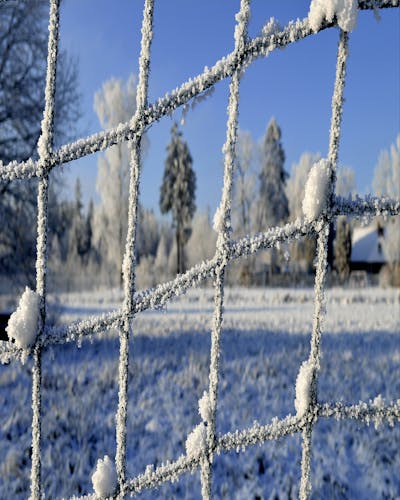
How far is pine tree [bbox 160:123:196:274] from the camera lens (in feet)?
70.3

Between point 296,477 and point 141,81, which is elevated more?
point 141,81

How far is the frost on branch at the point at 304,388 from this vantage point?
3.41 feet

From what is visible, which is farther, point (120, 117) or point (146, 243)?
point (146, 243)

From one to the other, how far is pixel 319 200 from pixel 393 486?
127 inches

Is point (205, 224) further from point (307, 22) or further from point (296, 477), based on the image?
point (307, 22)

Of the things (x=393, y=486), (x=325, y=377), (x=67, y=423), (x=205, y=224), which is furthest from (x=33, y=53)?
(x=205, y=224)

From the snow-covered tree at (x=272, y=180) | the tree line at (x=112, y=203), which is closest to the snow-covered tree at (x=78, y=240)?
the tree line at (x=112, y=203)

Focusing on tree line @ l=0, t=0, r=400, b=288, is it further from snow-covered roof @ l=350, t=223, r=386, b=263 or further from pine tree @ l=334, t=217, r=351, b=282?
snow-covered roof @ l=350, t=223, r=386, b=263

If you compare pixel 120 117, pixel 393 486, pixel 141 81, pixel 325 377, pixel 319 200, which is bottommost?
pixel 393 486

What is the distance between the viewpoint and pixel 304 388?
1059 mm

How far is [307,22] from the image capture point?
99 centimetres

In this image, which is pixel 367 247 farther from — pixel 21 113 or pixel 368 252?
pixel 21 113

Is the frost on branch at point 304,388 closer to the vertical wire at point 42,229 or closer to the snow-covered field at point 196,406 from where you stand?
the vertical wire at point 42,229

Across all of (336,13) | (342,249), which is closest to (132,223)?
(336,13)
